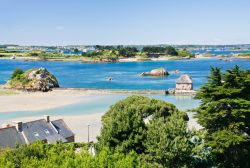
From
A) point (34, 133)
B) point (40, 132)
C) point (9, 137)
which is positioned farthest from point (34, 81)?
point (9, 137)

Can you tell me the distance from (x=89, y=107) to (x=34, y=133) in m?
40.6

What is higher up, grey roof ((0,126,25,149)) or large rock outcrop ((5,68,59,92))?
grey roof ((0,126,25,149))

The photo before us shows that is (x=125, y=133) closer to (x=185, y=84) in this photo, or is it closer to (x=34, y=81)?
(x=185, y=84)

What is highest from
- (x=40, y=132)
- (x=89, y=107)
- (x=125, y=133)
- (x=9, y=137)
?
(x=125, y=133)

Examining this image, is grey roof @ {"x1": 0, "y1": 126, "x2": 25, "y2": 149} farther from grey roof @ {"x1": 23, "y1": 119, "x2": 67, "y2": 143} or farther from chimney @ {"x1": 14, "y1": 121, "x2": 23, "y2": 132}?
grey roof @ {"x1": 23, "y1": 119, "x2": 67, "y2": 143}

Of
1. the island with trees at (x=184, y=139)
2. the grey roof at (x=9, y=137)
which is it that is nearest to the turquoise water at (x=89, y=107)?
the grey roof at (x=9, y=137)

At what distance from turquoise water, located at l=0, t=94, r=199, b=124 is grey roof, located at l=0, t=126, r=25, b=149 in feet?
84.8

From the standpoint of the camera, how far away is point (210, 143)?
28.5 meters

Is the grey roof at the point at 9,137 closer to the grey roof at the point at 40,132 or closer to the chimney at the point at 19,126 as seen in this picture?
the chimney at the point at 19,126

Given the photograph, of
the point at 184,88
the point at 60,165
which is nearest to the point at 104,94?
the point at 184,88

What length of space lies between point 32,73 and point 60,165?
105 m

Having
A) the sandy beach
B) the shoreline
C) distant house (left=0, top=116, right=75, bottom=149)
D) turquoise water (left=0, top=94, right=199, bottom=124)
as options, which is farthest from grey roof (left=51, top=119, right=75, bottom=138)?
the shoreline

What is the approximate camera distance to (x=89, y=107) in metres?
81.4

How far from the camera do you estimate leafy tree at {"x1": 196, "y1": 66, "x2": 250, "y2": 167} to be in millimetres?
28438
